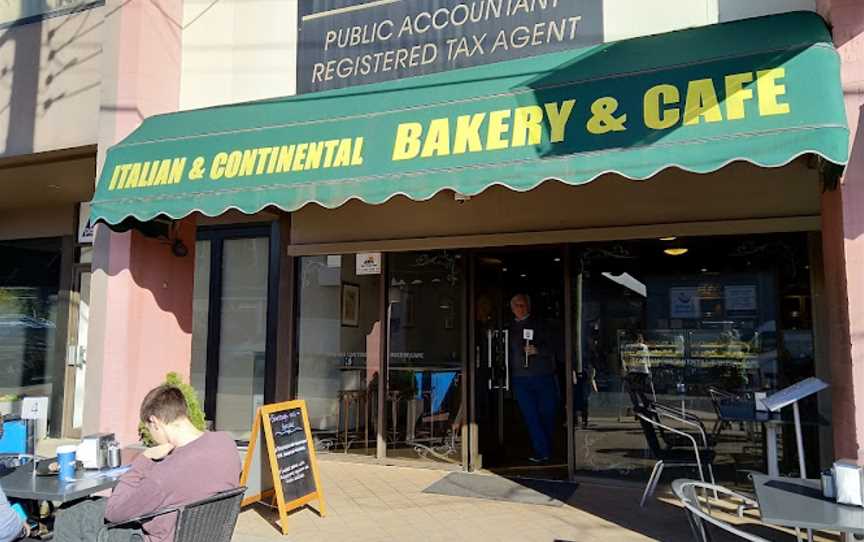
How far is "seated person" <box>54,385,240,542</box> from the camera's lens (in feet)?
9.79

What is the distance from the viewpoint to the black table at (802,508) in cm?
278

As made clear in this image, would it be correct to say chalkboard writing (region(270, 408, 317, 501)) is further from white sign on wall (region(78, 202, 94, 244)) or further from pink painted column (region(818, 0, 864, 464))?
white sign on wall (region(78, 202, 94, 244))

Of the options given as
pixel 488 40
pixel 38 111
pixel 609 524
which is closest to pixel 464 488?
pixel 609 524

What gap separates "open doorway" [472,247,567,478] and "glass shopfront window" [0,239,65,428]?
6583mm

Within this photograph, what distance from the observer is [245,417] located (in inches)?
348

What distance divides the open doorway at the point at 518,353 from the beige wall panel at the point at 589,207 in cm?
53

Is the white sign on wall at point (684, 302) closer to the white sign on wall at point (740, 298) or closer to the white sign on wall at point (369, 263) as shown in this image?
the white sign on wall at point (740, 298)

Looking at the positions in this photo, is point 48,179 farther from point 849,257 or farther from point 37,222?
point 849,257

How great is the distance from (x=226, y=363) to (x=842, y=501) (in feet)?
24.7

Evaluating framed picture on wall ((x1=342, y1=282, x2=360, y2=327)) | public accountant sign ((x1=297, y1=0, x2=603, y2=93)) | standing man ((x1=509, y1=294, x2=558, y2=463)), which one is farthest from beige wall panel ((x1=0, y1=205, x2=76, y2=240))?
standing man ((x1=509, y1=294, x2=558, y2=463))

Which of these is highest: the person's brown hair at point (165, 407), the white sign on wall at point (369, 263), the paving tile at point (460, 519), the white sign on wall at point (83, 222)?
the white sign on wall at point (83, 222)

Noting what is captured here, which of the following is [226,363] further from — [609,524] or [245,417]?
[609,524]

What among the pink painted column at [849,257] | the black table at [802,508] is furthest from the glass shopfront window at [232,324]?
the black table at [802,508]

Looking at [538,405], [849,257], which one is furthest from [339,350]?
[849,257]
